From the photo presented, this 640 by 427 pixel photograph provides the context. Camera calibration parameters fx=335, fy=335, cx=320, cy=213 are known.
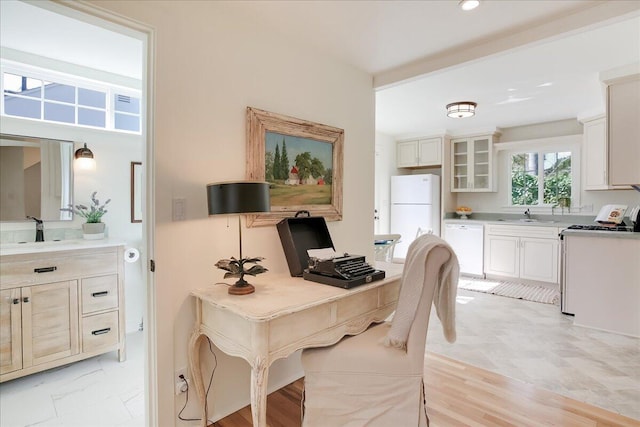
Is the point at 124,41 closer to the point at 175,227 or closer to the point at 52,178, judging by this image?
the point at 52,178

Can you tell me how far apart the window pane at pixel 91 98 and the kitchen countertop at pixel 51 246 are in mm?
1211

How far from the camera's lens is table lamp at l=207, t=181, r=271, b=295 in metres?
1.63

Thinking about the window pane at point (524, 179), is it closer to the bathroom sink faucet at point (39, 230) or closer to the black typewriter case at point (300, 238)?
the black typewriter case at point (300, 238)

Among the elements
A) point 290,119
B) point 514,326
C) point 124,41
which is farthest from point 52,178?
point 514,326

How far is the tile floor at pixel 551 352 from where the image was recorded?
2.30 metres

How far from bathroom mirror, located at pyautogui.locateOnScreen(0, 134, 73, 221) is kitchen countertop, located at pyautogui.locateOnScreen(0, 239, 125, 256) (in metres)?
0.23

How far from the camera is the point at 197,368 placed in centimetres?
182

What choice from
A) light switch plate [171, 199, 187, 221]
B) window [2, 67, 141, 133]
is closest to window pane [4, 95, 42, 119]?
window [2, 67, 141, 133]

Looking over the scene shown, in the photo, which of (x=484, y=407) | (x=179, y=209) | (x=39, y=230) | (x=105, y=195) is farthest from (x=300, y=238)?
(x=39, y=230)

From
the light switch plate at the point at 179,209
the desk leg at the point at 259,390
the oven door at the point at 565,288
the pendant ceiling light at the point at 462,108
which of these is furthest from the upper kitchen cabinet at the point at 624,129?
the light switch plate at the point at 179,209

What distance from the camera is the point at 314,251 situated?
2121 millimetres

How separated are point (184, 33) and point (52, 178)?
6.38 feet

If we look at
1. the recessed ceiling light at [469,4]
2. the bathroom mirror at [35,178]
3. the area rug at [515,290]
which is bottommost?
the area rug at [515,290]

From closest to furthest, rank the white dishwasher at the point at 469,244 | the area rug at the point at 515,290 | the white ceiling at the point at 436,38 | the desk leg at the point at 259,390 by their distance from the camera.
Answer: the desk leg at the point at 259,390
the white ceiling at the point at 436,38
the area rug at the point at 515,290
the white dishwasher at the point at 469,244
